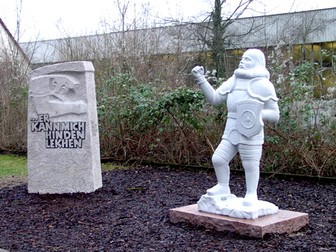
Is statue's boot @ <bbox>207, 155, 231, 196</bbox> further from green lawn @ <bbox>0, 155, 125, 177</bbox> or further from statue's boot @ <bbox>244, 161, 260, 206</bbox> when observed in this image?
green lawn @ <bbox>0, 155, 125, 177</bbox>

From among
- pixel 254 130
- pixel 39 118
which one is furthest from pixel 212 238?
pixel 39 118

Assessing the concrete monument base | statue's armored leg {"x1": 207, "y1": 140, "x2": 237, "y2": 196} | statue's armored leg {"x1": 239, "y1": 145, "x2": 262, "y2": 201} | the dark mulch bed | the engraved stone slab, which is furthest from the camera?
the engraved stone slab

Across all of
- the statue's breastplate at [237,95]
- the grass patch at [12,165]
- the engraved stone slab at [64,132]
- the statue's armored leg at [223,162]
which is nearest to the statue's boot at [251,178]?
the statue's armored leg at [223,162]

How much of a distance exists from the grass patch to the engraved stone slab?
2.99 metres

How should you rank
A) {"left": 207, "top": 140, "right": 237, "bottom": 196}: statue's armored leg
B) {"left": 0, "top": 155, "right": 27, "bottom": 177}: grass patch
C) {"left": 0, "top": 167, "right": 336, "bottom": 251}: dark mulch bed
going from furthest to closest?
{"left": 0, "top": 155, "right": 27, "bottom": 177}: grass patch
{"left": 207, "top": 140, "right": 237, "bottom": 196}: statue's armored leg
{"left": 0, "top": 167, "right": 336, "bottom": 251}: dark mulch bed

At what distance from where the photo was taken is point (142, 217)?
6.88 metres

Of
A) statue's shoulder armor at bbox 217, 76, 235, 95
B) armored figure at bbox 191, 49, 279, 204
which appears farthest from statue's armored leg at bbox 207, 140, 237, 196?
statue's shoulder armor at bbox 217, 76, 235, 95

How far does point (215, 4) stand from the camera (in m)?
23.8

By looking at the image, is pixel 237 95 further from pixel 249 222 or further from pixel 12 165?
pixel 12 165

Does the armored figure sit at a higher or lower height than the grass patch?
higher

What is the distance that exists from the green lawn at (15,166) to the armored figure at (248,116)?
5842mm

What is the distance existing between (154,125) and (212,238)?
624cm

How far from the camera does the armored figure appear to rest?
5.92 metres

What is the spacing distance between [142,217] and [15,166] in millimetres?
6576
